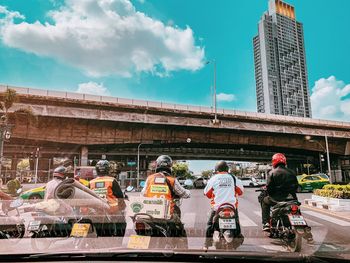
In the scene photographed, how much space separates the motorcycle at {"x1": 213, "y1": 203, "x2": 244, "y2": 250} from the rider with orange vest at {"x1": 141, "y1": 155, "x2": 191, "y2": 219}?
0.63 meters

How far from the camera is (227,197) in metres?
4.80

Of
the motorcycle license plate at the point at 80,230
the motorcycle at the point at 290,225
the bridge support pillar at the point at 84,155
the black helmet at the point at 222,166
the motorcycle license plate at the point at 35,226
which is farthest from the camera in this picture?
the bridge support pillar at the point at 84,155

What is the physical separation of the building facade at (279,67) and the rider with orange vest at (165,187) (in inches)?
5009

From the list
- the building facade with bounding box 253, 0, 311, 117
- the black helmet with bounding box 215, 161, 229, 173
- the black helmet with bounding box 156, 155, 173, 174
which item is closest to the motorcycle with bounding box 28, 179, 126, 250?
the black helmet with bounding box 156, 155, 173, 174

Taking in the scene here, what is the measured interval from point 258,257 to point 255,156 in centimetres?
4949

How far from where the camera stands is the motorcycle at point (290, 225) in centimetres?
469

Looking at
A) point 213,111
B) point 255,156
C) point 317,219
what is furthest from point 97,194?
point 255,156

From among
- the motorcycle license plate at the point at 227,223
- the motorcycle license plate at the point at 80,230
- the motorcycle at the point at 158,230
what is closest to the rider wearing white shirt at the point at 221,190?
the motorcycle license plate at the point at 227,223

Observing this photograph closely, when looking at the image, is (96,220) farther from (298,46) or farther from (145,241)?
(298,46)

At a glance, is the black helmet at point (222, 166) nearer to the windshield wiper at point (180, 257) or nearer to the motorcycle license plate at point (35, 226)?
the windshield wiper at point (180, 257)

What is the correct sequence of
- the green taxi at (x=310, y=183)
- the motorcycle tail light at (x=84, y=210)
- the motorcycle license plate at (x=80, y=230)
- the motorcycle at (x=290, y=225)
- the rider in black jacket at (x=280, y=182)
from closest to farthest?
the motorcycle license plate at (x=80, y=230) < the motorcycle at (x=290, y=225) < the motorcycle tail light at (x=84, y=210) < the rider in black jacket at (x=280, y=182) < the green taxi at (x=310, y=183)

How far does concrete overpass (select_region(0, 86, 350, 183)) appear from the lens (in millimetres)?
22656

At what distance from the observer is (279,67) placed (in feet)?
424

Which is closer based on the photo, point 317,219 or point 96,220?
point 96,220
